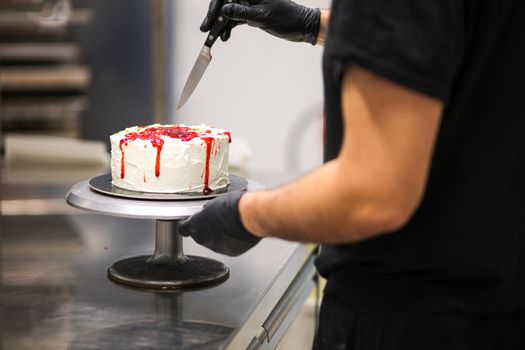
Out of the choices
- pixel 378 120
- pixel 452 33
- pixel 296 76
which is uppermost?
pixel 452 33

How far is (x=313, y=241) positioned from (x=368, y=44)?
0.30 m

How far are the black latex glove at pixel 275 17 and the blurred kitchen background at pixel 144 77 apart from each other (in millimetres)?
1939

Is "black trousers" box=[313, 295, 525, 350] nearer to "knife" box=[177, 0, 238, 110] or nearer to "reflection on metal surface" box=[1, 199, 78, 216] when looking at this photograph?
"knife" box=[177, 0, 238, 110]

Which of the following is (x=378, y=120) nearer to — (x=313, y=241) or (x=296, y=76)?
(x=313, y=241)

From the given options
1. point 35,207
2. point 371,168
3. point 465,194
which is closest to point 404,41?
point 371,168

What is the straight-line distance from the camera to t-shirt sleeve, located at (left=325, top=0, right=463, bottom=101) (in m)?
1.00

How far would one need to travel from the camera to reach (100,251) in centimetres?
193

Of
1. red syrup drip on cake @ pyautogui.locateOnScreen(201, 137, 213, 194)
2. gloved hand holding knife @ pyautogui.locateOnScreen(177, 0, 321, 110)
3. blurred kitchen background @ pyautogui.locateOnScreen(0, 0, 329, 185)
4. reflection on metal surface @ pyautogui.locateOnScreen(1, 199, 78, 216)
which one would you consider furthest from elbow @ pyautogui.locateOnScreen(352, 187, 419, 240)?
blurred kitchen background @ pyautogui.locateOnScreen(0, 0, 329, 185)

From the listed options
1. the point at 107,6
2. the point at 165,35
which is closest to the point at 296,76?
the point at 165,35

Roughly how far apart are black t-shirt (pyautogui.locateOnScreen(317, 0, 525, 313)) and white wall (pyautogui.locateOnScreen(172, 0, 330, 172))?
289 centimetres

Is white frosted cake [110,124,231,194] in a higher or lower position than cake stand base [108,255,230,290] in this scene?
higher

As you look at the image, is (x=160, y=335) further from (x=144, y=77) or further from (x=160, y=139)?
(x=144, y=77)

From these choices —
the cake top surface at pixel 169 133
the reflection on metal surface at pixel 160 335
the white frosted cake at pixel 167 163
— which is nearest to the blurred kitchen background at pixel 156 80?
the cake top surface at pixel 169 133

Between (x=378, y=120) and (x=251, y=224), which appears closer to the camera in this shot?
(x=378, y=120)
